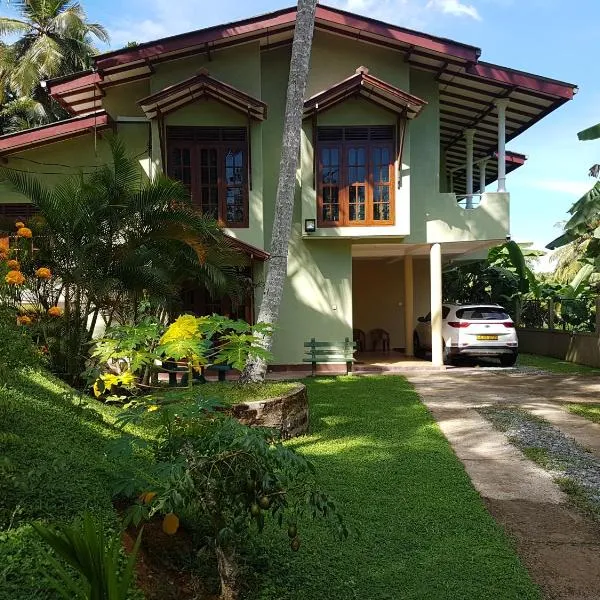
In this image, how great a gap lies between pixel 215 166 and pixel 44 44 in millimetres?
20569

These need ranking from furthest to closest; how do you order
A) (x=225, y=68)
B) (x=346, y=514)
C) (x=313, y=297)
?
(x=313, y=297) < (x=225, y=68) < (x=346, y=514)

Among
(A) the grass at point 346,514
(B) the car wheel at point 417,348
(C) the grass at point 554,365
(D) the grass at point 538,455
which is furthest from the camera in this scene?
(B) the car wheel at point 417,348

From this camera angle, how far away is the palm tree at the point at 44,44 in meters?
28.8

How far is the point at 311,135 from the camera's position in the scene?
1419 centimetres

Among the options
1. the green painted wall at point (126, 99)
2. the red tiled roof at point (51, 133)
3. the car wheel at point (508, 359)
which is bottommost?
the car wheel at point (508, 359)

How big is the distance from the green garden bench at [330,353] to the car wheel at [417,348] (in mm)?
4604

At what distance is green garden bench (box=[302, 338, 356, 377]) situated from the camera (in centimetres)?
1365

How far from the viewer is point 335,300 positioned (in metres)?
14.8

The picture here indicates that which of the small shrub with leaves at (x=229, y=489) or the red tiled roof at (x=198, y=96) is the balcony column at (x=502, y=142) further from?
the small shrub with leaves at (x=229, y=489)

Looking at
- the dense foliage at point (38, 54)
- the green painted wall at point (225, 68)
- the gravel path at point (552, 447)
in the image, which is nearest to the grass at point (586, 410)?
the gravel path at point (552, 447)

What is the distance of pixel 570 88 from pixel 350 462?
11539 millimetres

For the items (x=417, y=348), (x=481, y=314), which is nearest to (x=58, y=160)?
(x=481, y=314)

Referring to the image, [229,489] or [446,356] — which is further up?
[229,489]

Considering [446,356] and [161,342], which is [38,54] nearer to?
[446,356]
